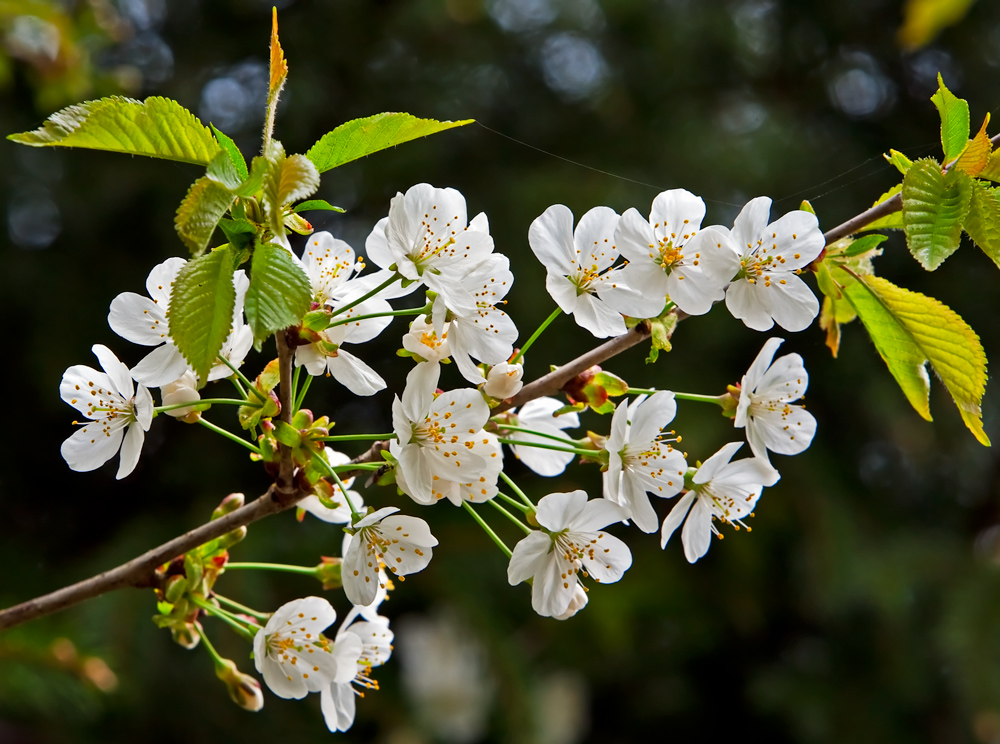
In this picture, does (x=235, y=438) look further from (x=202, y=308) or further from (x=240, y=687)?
(x=240, y=687)

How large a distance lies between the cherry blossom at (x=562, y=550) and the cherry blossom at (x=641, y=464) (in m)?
0.01

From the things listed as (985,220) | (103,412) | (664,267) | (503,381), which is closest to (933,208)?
(985,220)

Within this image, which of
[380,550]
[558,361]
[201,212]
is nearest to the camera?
[201,212]

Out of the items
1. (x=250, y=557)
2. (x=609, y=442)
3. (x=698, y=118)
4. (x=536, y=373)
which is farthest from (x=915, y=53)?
(x=609, y=442)

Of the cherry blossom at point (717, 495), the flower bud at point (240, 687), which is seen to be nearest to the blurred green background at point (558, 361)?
the flower bud at point (240, 687)

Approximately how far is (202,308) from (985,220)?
400 mm

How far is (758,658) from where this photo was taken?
7.54 ft

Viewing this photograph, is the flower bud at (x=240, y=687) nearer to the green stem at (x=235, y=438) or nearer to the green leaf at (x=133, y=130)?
the green stem at (x=235, y=438)

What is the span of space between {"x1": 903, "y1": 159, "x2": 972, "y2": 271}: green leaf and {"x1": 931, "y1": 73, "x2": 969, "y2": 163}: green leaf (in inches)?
0.7

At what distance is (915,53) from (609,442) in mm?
2059

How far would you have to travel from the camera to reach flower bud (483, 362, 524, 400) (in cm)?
46

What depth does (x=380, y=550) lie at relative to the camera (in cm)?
48

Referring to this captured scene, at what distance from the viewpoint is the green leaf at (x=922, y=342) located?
18.9 inches

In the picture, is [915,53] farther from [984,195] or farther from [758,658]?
[984,195]
